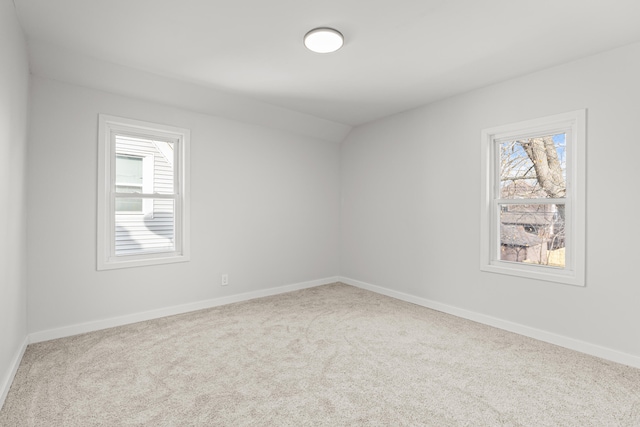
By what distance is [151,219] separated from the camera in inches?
144

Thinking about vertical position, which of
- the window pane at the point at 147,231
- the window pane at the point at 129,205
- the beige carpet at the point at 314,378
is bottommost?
the beige carpet at the point at 314,378

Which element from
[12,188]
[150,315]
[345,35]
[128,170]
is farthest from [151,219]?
[345,35]

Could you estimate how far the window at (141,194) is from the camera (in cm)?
327

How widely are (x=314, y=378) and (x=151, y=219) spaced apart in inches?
97.6

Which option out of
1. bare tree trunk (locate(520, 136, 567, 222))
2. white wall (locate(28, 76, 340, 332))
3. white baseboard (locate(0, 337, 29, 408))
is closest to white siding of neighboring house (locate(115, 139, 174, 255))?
white wall (locate(28, 76, 340, 332))

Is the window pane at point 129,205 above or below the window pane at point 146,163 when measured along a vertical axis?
below

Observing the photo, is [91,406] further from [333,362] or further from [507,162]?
[507,162]

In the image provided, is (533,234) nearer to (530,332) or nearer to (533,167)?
(533,167)

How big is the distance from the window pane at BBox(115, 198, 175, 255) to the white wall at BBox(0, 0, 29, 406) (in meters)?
0.81

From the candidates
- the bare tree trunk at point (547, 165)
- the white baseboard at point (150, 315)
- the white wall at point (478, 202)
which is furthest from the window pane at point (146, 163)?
the bare tree trunk at point (547, 165)

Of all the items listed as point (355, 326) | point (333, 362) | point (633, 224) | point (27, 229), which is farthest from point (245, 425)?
point (633, 224)

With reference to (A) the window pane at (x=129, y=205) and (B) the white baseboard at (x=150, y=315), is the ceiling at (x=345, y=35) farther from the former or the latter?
(B) the white baseboard at (x=150, y=315)

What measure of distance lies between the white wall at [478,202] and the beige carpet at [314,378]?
338 millimetres

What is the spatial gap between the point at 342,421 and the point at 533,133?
2.95 metres
